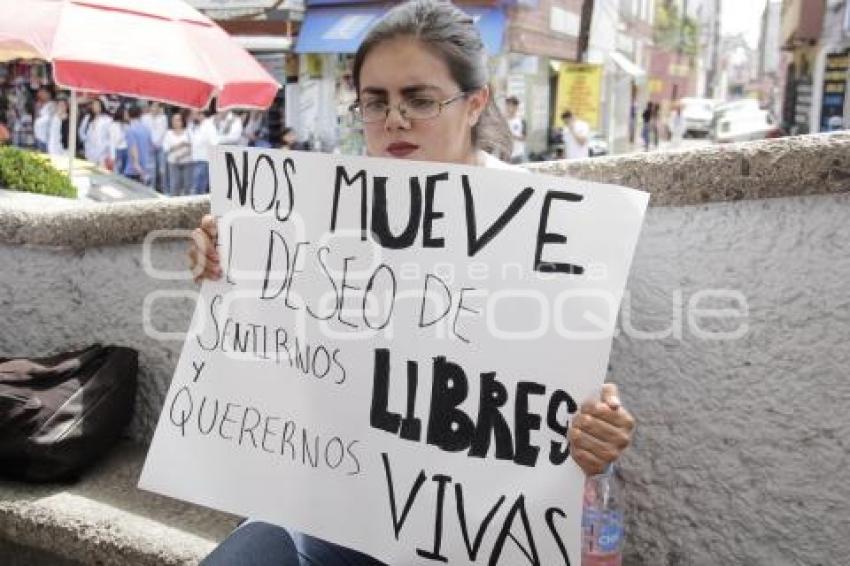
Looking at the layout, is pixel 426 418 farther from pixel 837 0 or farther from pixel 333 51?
pixel 837 0

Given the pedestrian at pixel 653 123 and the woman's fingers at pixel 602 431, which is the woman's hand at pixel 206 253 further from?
the pedestrian at pixel 653 123

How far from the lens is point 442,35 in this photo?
1848 millimetres

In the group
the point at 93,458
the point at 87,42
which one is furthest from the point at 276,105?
the point at 93,458

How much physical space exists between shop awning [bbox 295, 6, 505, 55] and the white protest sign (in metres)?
17.3

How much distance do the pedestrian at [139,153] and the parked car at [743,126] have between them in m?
13.2

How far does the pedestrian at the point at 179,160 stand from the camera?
45.8 ft

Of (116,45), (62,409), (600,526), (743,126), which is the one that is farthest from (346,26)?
(600,526)

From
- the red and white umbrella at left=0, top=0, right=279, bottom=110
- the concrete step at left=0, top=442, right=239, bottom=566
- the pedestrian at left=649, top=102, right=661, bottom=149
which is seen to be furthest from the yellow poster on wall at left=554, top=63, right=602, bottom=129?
the concrete step at left=0, top=442, right=239, bottom=566

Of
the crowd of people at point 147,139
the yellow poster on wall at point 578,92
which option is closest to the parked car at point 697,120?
the yellow poster on wall at point 578,92

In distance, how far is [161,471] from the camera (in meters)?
1.98

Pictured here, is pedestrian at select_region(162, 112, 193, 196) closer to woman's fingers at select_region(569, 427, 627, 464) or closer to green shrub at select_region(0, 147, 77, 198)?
green shrub at select_region(0, 147, 77, 198)

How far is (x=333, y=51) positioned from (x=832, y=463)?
18314 millimetres

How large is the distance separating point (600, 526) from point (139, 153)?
44.8ft

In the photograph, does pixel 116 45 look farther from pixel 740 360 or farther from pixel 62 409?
pixel 740 360
